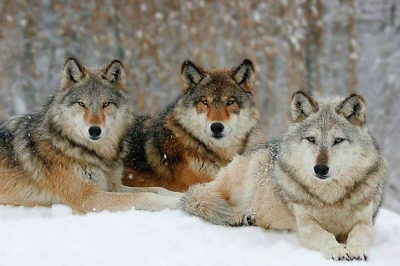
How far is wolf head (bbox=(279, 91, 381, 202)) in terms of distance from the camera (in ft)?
16.4

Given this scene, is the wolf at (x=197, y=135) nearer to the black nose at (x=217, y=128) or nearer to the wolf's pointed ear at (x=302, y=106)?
the black nose at (x=217, y=128)

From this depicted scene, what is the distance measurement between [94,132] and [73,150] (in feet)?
1.28

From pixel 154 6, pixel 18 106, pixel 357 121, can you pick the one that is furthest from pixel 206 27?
pixel 357 121

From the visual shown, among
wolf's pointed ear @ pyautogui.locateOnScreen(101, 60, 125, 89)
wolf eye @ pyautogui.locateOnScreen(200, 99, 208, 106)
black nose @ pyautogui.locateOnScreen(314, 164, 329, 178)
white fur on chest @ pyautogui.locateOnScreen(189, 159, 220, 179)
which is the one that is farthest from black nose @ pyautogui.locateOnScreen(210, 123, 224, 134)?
black nose @ pyautogui.locateOnScreen(314, 164, 329, 178)

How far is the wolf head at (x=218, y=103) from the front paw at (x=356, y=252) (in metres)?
2.63

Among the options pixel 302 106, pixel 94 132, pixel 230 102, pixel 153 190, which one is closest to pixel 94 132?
pixel 94 132

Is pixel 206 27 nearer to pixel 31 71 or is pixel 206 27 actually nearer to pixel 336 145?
pixel 31 71

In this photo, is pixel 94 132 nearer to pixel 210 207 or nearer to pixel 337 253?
pixel 210 207

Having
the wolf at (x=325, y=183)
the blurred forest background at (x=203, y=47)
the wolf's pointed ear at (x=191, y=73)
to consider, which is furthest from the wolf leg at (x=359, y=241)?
the blurred forest background at (x=203, y=47)

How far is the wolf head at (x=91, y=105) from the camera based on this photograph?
6.71 m

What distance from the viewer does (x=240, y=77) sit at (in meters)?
7.48

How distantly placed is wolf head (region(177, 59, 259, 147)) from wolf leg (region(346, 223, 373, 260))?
7.88 ft

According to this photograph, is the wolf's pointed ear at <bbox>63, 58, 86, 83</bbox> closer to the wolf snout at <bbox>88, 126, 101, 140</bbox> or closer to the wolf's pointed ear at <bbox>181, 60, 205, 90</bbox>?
the wolf snout at <bbox>88, 126, 101, 140</bbox>

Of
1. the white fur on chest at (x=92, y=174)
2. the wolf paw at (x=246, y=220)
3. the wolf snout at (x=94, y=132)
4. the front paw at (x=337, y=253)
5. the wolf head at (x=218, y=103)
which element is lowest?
the white fur on chest at (x=92, y=174)
